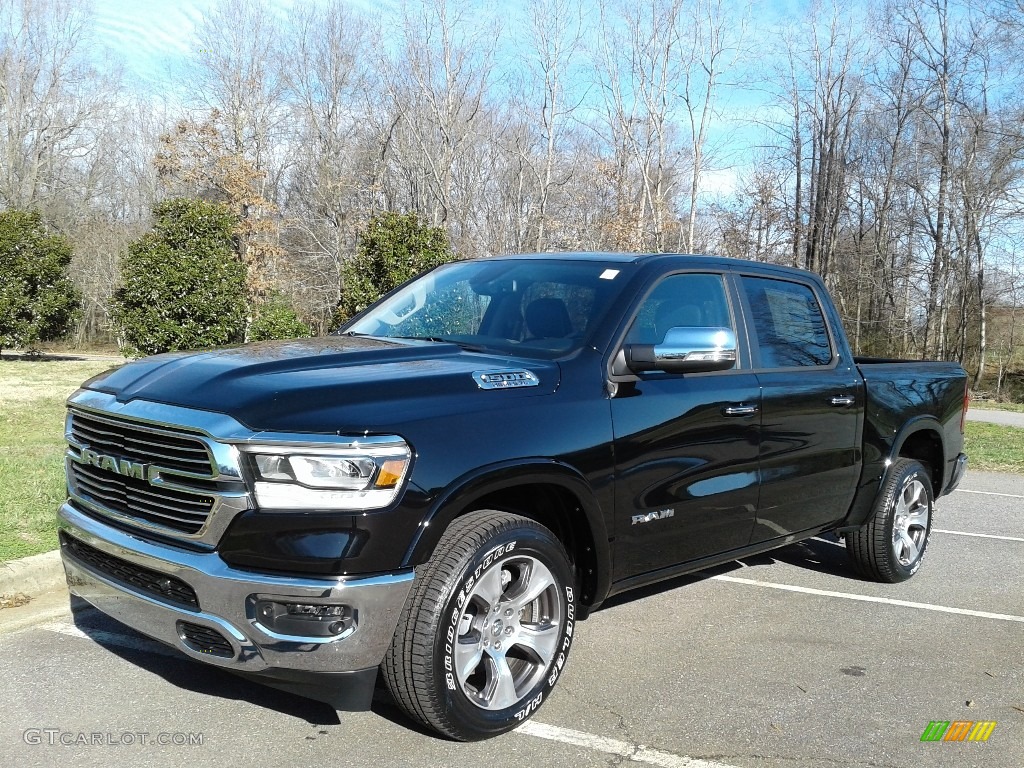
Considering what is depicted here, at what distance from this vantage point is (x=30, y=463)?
26.6 feet

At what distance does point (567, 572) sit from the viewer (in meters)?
3.71

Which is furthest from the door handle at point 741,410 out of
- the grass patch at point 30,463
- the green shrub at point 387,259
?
the green shrub at point 387,259

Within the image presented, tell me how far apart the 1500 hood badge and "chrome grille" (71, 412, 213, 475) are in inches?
41.4

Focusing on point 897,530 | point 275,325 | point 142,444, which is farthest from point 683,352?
point 275,325

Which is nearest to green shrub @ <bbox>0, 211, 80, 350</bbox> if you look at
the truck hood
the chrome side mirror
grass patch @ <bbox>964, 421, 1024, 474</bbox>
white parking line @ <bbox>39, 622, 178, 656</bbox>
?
white parking line @ <bbox>39, 622, 178, 656</bbox>

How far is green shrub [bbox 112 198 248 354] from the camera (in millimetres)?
14648

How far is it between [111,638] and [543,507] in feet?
7.53

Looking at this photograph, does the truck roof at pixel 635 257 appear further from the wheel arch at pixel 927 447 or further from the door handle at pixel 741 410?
the wheel arch at pixel 927 447

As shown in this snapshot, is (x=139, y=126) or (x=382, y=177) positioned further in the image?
(x=139, y=126)

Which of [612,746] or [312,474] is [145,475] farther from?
[612,746]

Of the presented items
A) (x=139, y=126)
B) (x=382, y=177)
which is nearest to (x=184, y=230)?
(x=382, y=177)

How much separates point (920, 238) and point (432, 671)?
3589 centimetres

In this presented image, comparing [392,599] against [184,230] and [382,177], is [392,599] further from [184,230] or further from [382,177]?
[382,177]

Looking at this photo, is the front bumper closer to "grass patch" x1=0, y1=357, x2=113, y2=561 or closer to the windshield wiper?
the windshield wiper
